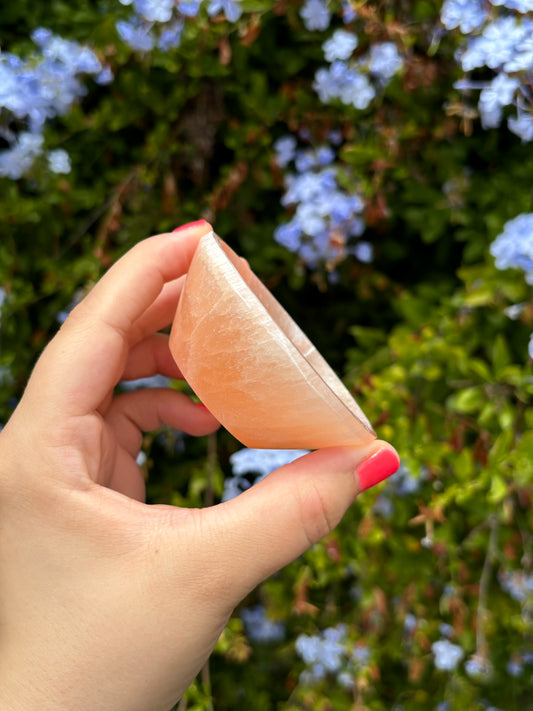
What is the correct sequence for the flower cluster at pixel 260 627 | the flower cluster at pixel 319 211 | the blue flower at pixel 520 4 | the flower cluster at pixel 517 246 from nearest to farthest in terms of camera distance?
the blue flower at pixel 520 4, the flower cluster at pixel 517 246, the flower cluster at pixel 319 211, the flower cluster at pixel 260 627

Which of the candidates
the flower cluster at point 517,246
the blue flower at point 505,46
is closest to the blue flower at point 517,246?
the flower cluster at point 517,246

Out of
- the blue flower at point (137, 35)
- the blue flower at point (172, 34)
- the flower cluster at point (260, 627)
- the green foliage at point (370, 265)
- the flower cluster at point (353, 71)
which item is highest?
the blue flower at point (137, 35)

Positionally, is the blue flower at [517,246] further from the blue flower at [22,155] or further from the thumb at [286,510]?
the blue flower at [22,155]

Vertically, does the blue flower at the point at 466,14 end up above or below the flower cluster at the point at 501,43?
above

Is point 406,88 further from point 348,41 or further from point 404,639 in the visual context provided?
point 404,639

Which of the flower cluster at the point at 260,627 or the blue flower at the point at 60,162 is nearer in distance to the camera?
the blue flower at the point at 60,162

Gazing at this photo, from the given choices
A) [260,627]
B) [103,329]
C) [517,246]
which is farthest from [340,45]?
[260,627]
